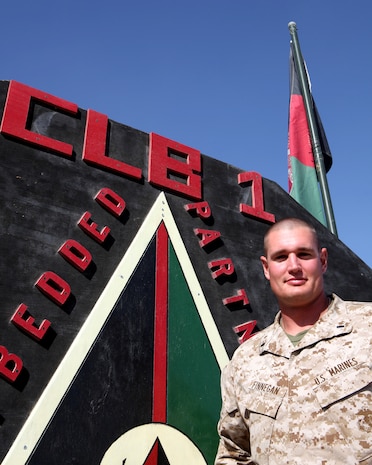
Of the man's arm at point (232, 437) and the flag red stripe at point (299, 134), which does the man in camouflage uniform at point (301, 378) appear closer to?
the man's arm at point (232, 437)

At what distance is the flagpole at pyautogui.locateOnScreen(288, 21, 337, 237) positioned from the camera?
22.8ft

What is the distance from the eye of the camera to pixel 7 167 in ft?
11.6

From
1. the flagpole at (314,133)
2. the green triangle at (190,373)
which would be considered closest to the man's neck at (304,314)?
the green triangle at (190,373)

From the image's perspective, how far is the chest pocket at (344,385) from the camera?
1.89 meters

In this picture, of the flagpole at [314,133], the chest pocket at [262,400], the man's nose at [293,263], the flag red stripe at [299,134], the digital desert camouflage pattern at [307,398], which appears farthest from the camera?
the flag red stripe at [299,134]

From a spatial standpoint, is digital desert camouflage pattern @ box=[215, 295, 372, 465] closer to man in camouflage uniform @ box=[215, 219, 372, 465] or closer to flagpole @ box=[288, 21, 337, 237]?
man in camouflage uniform @ box=[215, 219, 372, 465]

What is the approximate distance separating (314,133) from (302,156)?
41 cm

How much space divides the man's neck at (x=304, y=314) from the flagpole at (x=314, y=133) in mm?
4858

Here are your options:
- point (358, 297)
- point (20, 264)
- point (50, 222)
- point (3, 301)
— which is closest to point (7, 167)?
point (50, 222)

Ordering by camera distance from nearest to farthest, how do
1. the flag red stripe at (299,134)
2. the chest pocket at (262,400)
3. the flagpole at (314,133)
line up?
the chest pocket at (262,400) < the flagpole at (314,133) < the flag red stripe at (299,134)

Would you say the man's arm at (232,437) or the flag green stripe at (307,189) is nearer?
the man's arm at (232,437)

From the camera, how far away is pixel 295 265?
214 centimetres

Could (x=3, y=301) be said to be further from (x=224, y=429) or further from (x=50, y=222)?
(x=224, y=429)

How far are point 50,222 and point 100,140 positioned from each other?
2.94 feet
